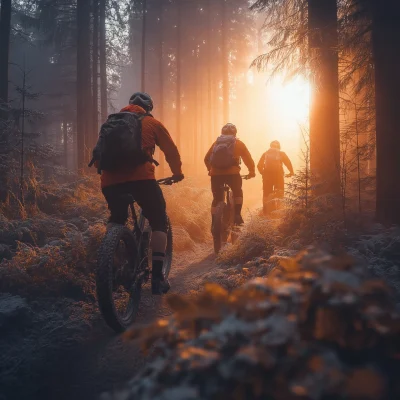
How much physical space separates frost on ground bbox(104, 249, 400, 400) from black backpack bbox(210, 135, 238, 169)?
579 cm

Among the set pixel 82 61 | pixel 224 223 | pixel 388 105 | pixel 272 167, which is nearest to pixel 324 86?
pixel 388 105

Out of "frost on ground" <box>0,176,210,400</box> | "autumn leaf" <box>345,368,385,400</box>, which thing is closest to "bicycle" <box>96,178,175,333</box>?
"frost on ground" <box>0,176,210,400</box>

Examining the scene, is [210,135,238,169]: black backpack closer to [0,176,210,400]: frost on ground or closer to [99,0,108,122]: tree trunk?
[0,176,210,400]: frost on ground

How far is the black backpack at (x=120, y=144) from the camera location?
351 centimetres

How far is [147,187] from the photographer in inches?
151

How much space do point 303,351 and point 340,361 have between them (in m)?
0.11

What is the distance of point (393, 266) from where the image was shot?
4.11 metres

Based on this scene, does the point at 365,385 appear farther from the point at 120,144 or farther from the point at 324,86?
the point at 324,86

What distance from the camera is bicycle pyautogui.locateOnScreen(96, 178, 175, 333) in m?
3.18

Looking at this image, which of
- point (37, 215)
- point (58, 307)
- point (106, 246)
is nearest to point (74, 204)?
point (37, 215)

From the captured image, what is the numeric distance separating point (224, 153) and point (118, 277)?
4052 millimetres

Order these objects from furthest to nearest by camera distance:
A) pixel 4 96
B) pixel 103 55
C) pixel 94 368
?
pixel 103 55
pixel 4 96
pixel 94 368

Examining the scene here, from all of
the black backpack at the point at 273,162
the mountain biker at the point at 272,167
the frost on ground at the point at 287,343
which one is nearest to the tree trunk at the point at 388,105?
the mountain biker at the point at 272,167

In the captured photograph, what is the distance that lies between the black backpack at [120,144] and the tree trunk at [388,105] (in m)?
4.11
